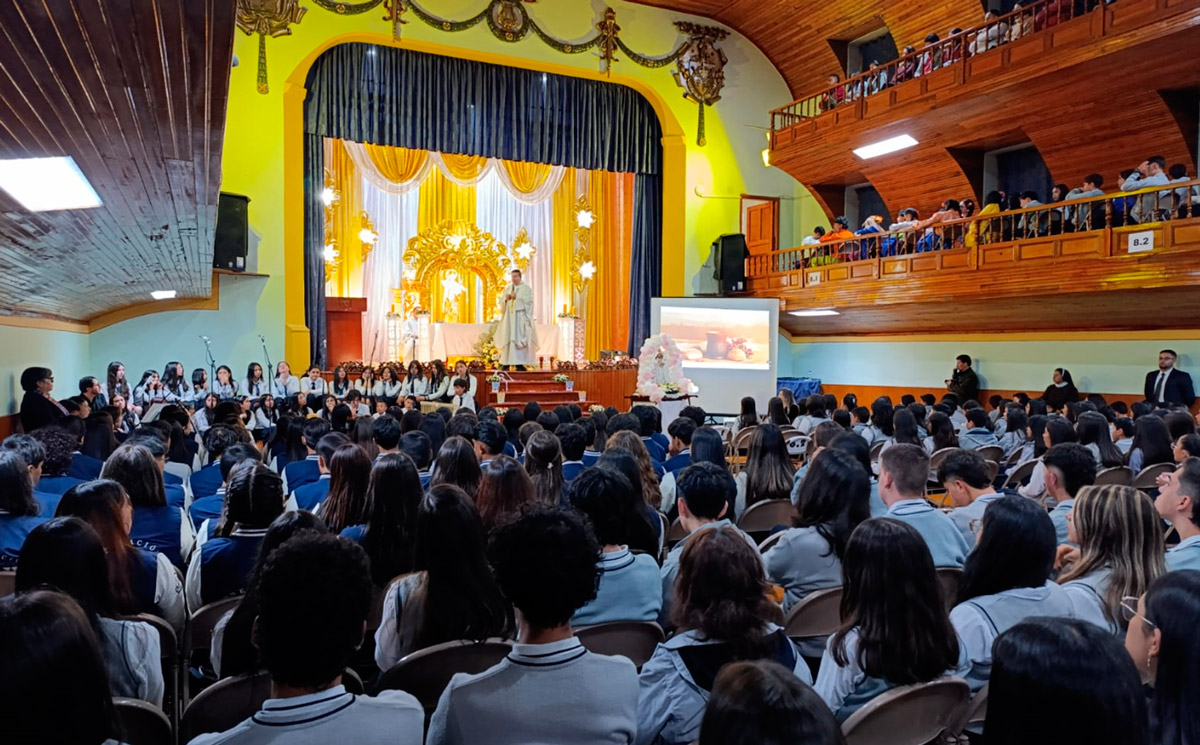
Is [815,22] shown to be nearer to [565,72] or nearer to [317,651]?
[565,72]

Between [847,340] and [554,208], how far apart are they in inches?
254

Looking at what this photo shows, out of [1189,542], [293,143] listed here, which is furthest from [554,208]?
[1189,542]

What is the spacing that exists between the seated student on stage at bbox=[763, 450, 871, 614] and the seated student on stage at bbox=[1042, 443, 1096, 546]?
1.10m

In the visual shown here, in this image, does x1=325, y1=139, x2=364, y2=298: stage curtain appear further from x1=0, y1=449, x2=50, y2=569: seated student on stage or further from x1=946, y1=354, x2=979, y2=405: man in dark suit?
x1=0, y1=449, x2=50, y2=569: seated student on stage

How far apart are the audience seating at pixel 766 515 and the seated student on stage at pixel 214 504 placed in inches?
88.4

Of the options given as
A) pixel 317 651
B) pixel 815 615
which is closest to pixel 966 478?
pixel 815 615

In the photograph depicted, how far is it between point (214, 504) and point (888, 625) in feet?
10.2

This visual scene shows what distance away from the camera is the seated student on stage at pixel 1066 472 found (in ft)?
11.2

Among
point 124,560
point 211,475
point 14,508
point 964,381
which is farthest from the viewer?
point 964,381

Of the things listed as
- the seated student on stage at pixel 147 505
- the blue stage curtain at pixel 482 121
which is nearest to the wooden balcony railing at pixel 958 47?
the blue stage curtain at pixel 482 121

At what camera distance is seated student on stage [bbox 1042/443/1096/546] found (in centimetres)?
341

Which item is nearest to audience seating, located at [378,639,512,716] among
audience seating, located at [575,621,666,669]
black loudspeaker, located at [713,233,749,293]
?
audience seating, located at [575,621,666,669]

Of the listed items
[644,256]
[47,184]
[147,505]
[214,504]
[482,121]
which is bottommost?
[214,504]

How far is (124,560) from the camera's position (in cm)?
238
